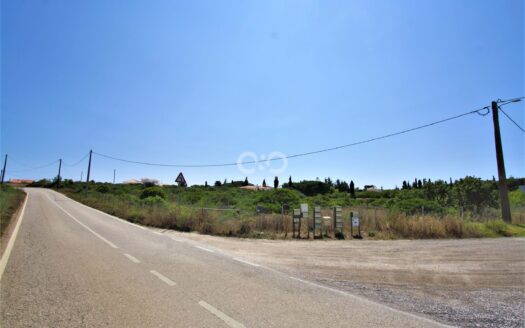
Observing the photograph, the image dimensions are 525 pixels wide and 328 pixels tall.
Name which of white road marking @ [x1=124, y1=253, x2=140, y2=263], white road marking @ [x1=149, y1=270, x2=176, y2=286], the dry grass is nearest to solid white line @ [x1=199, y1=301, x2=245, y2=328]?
white road marking @ [x1=149, y1=270, x2=176, y2=286]

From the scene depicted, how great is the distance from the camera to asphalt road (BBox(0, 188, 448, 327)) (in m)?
4.39

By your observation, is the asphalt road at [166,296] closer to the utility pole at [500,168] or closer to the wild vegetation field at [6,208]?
the wild vegetation field at [6,208]

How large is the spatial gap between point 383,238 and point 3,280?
47.0 ft

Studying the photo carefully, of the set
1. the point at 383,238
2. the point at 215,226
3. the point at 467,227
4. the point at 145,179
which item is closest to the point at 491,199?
the point at 467,227

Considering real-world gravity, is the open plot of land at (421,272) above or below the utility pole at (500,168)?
below

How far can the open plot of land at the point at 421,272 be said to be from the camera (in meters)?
5.51

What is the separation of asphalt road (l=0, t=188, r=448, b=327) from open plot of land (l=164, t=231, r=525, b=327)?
2.62ft

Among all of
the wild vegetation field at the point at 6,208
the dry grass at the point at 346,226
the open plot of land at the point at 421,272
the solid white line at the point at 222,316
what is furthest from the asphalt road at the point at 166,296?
the wild vegetation field at the point at 6,208

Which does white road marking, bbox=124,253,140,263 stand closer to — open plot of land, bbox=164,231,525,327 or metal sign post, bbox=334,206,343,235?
open plot of land, bbox=164,231,525,327

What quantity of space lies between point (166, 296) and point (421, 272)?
6.43 m

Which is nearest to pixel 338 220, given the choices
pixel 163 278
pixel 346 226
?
pixel 346 226

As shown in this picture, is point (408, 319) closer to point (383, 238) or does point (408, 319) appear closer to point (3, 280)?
point (3, 280)

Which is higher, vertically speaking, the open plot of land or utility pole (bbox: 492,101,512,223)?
utility pole (bbox: 492,101,512,223)

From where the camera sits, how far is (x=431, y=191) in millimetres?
43938
